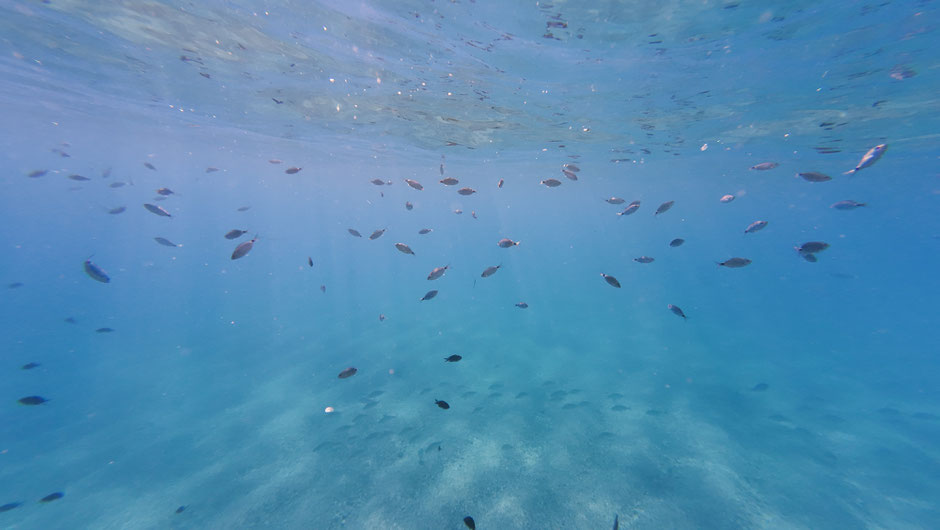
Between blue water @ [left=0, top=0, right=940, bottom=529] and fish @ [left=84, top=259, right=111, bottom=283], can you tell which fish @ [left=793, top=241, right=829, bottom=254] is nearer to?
blue water @ [left=0, top=0, right=940, bottom=529]

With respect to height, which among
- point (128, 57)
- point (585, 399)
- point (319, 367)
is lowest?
point (319, 367)

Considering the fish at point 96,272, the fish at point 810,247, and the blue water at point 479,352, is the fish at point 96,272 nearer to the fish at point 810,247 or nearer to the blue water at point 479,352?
the blue water at point 479,352

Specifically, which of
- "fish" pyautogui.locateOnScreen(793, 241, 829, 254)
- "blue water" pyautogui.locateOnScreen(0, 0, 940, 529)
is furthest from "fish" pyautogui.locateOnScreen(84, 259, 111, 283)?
"fish" pyautogui.locateOnScreen(793, 241, 829, 254)

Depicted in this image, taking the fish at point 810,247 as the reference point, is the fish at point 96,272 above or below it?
below

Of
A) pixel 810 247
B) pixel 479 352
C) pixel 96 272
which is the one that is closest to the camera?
pixel 96 272

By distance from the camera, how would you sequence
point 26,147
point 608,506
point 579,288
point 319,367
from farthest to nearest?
point 579,288 < point 26,147 < point 319,367 < point 608,506

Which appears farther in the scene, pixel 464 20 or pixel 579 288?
pixel 579 288

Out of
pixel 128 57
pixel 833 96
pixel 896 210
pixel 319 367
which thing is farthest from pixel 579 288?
pixel 896 210

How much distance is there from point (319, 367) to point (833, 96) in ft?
88.6

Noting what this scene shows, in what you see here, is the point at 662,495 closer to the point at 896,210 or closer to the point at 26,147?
the point at 26,147

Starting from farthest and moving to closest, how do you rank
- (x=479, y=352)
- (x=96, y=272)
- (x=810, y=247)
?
1. (x=479, y=352)
2. (x=810, y=247)
3. (x=96, y=272)

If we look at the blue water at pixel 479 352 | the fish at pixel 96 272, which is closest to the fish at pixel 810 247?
the blue water at pixel 479 352

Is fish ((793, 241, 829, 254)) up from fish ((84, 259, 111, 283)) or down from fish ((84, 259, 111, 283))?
up

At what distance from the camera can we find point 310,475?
30.8ft
